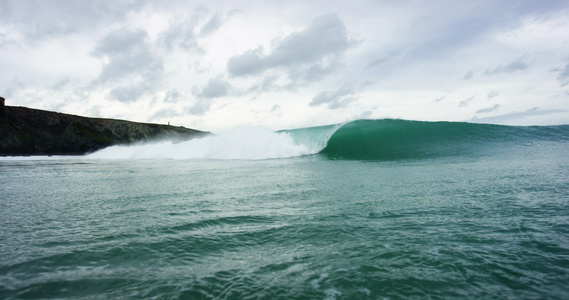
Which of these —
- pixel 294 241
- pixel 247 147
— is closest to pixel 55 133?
pixel 247 147

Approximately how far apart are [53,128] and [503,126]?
2046 inches

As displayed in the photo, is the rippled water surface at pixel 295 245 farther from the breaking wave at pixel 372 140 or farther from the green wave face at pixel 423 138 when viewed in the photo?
the breaking wave at pixel 372 140

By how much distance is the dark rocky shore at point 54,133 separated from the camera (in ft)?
119

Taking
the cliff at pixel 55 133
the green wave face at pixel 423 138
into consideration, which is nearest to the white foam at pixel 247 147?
the green wave face at pixel 423 138

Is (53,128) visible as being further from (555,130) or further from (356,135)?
(555,130)

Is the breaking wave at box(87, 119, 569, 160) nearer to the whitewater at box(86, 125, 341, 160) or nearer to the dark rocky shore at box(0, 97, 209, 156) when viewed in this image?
the whitewater at box(86, 125, 341, 160)

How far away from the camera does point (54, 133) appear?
41406mm

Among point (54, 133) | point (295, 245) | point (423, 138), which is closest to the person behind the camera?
point (295, 245)

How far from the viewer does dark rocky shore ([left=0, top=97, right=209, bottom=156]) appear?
3631 cm

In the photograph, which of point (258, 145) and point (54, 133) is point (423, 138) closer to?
point (258, 145)

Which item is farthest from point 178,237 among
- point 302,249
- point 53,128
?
point 53,128

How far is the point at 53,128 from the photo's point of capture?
41.8 metres

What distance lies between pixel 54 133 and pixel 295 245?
164ft

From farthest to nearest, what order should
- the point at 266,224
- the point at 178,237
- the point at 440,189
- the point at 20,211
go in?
the point at 440,189, the point at 20,211, the point at 266,224, the point at 178,237
